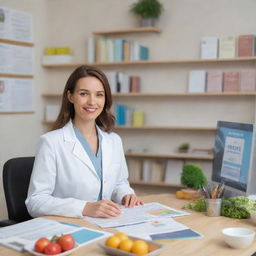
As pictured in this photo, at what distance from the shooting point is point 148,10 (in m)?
5.01

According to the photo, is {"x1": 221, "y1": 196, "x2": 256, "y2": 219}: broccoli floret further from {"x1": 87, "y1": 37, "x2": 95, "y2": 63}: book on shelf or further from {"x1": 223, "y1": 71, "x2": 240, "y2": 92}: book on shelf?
{"x1": 87, "y1": 37, "x2": 95, "y2": 63}: book on shelf

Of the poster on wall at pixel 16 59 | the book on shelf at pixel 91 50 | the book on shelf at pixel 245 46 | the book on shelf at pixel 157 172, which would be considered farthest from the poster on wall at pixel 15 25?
the book on shelf at pixel 245 46

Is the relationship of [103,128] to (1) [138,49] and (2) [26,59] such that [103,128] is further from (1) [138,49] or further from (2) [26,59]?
(2) [26,59]

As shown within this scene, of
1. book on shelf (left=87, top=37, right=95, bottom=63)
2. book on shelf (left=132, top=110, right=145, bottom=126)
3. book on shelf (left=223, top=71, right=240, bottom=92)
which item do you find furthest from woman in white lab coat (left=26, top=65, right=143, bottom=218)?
book on shelf (left=87, top=37, right=95, bottom=63)

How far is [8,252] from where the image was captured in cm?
170

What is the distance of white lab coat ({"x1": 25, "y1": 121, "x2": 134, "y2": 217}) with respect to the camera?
2307mm

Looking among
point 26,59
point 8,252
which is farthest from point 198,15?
point 8,252

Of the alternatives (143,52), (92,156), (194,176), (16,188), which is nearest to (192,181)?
(194,176)

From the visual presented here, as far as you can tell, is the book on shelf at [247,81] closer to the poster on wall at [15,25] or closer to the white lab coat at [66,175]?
the white lab coat at [66,175]

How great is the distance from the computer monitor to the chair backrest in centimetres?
113

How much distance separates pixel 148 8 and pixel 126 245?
12.5 ft

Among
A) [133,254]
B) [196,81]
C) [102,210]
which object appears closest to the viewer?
[133,254]

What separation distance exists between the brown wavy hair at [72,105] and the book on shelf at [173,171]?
2321 millimetres

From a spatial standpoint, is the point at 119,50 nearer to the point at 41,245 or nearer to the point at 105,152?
the point at 105,152
